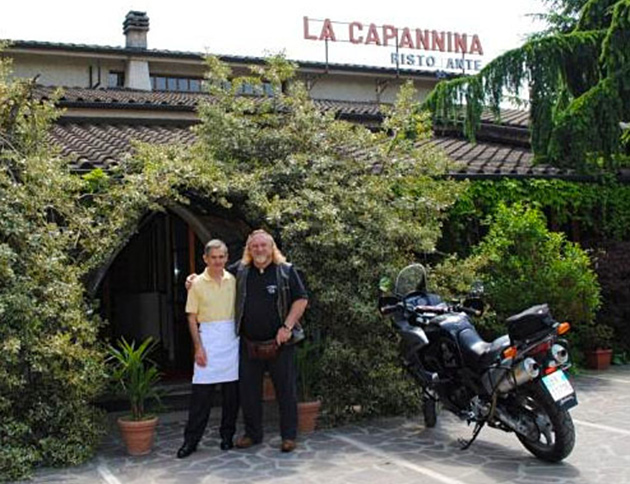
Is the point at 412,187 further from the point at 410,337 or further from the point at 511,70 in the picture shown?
the point at 511,70

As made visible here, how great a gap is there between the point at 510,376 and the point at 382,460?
128 cm

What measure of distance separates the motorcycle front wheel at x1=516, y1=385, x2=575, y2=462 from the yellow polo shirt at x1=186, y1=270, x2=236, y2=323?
2.56m

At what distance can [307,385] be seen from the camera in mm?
7512

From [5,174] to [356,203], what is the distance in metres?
3.41

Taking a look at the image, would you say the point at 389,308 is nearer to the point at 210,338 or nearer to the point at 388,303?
the point at 388,303

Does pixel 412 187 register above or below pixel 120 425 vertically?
above

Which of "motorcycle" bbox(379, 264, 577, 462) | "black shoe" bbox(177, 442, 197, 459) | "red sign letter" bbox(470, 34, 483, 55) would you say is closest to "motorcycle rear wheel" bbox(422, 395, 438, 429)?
"motorcycle" bbox(379, 264, 577, 462)

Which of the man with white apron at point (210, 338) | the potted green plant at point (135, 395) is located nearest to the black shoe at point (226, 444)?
the man with white apron at point (210, 338)

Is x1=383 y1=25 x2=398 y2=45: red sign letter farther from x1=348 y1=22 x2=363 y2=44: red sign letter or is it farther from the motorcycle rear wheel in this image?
the motorcycle rear wheel

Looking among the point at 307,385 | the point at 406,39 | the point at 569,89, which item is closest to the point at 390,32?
the point at 406,39

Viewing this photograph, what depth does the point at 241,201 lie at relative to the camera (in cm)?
809

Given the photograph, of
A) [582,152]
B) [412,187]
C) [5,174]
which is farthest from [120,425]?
[582,152]

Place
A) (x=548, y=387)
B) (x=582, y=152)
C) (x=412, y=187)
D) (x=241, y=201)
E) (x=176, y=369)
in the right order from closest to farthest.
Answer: (x=548, y=387) → (x=241, y=201) → (x=412, y=187) → (x=176, y=369) → (x=582, y=152)

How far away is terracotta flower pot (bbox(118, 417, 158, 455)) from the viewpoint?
654 cm
